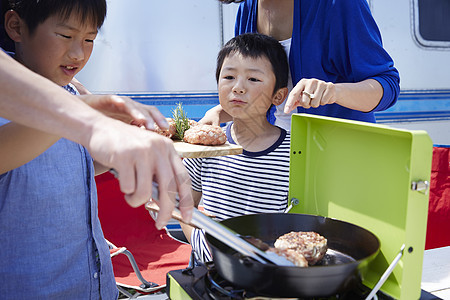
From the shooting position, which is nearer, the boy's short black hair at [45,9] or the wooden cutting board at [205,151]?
the boy's short black hair at [45,9]

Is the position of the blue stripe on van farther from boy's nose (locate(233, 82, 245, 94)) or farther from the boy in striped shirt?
boy's nose (locate(233, 82, 245, 94))

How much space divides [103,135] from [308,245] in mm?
644

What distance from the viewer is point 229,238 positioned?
877 mm

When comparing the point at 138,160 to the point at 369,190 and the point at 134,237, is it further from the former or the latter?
the point at 134,237

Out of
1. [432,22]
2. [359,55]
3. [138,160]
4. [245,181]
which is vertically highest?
[432,22]

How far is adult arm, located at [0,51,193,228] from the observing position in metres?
0.69

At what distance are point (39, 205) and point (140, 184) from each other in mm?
988

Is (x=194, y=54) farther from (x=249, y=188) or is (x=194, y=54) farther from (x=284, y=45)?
(x=249, y=188)

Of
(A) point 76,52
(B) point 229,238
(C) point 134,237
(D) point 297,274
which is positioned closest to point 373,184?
(D) point 297,274

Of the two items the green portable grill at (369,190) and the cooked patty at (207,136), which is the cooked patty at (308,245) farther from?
the cooked patty at (207,136)

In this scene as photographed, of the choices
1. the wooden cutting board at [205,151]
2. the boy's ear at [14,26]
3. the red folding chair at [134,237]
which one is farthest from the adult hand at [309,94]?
the red folding chair at [134,237]

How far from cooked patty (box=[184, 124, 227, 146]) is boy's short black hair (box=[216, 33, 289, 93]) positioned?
369mm

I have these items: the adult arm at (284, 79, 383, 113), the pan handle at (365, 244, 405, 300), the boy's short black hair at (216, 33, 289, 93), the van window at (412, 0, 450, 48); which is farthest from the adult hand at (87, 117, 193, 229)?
the van window at (412, 0, 450, 48)

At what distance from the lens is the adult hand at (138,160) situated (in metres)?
0.69
